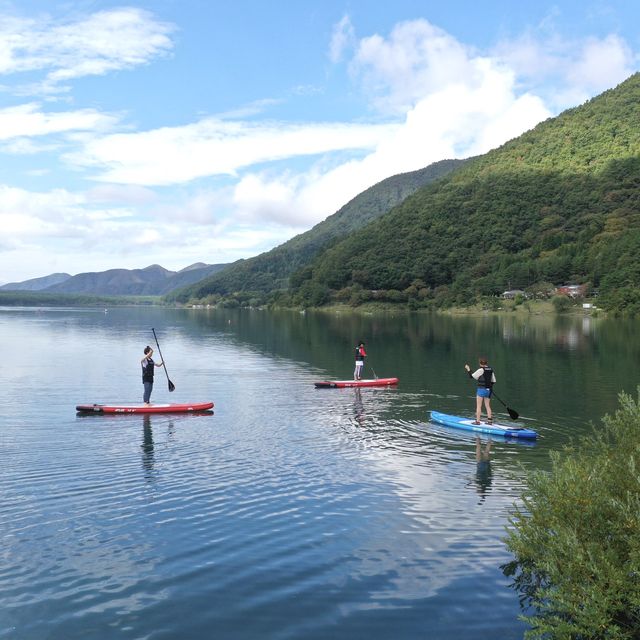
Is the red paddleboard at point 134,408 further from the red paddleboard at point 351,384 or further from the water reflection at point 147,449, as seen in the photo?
the red paddleboard at point 351,384

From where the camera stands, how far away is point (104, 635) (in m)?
11.2

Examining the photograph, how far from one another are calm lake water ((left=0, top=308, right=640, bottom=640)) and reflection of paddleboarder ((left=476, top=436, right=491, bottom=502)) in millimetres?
126

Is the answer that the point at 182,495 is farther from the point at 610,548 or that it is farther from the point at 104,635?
the point at 610,548

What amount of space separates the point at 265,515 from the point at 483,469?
9055 millimetres

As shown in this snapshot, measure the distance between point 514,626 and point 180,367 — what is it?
50.0m

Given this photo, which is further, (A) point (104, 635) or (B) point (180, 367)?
(B) point (180, 367)

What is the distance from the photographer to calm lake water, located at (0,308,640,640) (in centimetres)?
1201

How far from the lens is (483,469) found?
22406 mm

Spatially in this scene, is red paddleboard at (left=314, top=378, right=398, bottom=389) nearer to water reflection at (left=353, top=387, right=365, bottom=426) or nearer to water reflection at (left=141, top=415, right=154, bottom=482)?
water reflection at (left=353, top=387, right=365, bottom=426)

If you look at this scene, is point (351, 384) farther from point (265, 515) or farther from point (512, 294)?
point (512, 294)

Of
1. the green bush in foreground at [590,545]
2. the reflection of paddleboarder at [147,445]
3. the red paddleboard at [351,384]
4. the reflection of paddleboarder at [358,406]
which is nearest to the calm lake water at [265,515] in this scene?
the reflection of paddleboarder at [147,445]

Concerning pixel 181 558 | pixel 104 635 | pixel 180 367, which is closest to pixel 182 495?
pixel 181 558

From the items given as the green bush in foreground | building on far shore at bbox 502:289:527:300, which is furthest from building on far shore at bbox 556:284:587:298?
the green bush in foreground

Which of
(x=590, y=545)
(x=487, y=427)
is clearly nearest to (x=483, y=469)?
(x=487, y=427)
